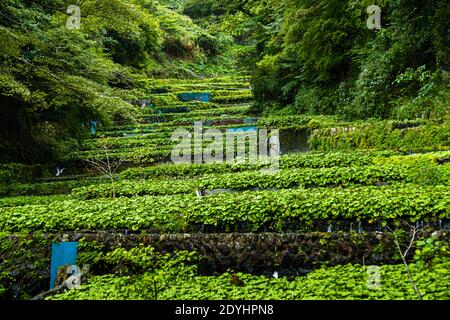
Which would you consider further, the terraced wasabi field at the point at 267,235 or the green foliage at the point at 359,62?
the green foliage at the point at 359,62

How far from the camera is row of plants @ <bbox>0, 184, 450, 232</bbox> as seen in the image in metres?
6.33

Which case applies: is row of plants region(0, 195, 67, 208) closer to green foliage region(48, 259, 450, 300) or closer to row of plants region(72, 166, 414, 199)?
row of plants region(72, 166, 414, 199)

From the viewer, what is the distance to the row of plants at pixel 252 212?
6332 millimetres

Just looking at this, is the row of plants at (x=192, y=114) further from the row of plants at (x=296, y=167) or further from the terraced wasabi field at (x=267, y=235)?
the terraced wasabi field at (x=267, y=235)

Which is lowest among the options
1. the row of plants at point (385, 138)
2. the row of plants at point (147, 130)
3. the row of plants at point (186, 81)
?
the row of plants at point (385, 138)

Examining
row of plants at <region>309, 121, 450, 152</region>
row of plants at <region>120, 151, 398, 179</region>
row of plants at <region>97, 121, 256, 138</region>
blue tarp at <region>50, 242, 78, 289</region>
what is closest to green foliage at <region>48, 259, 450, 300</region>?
blue tarp at <region>50, 242, 78, 289</region>

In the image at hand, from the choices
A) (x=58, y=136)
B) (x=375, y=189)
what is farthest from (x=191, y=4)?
(x=375, y=189)

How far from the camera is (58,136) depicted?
60.8ft

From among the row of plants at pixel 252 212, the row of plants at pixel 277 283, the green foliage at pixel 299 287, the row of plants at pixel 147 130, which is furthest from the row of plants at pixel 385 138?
the row of plants at pixel 147 130

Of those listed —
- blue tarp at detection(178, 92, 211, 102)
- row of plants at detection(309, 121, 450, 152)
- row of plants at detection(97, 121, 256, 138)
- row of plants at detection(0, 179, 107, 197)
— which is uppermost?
blue tarp at detection(178, 92, 211, 102)

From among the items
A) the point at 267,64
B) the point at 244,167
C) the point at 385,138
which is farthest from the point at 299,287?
the point at 267,64

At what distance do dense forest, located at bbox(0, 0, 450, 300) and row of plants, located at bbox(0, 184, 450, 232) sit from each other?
0.04 metres

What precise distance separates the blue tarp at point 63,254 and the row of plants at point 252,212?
0.64 meters
